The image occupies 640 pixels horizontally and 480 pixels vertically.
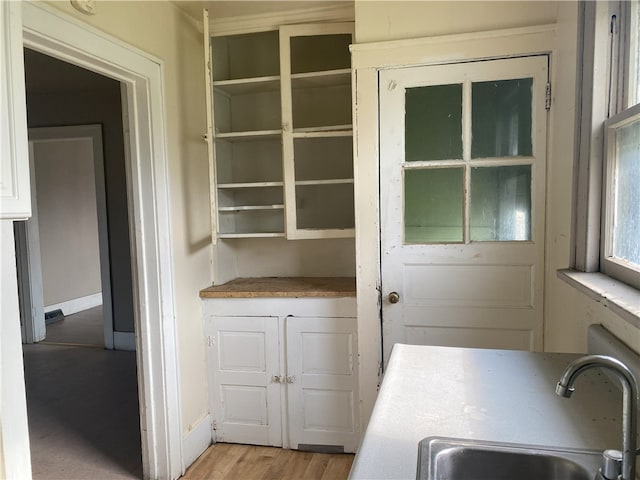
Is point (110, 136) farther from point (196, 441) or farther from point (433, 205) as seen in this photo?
point (433, 205)

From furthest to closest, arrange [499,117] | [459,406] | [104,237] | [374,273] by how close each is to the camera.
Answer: [104,237], [374,273], [499,117], [459,406]

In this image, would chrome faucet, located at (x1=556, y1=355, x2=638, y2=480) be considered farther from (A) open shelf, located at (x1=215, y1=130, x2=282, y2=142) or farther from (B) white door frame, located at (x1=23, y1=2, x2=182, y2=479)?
(A) open shelf, located at (x1=215, y1=130, x2=282, y2=142)

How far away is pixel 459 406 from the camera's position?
3.30 ft

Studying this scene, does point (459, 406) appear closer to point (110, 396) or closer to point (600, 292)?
point (600, 292)

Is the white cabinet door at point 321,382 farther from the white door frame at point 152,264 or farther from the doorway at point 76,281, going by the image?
the doorway at point 76,281

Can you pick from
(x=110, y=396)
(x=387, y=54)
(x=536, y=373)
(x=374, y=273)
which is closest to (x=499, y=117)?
(x=387, y=54)

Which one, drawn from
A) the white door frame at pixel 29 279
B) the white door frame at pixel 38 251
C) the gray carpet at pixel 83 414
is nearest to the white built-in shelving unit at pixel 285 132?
the gray carpet at pixel 83 414

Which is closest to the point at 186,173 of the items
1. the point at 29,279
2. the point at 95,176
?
the point at 95,176

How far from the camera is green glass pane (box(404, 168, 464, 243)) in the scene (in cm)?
202

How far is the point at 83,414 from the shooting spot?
9.48 feet

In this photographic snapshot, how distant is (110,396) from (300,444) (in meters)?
1.59

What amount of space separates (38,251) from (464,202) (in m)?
4.51

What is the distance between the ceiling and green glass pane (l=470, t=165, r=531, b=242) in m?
1.15

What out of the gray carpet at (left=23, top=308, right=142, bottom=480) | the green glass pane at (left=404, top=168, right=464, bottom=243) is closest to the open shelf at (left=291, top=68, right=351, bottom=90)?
the green glass pane at (left=404, top=168, right=464, bottom=243)
